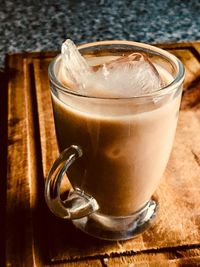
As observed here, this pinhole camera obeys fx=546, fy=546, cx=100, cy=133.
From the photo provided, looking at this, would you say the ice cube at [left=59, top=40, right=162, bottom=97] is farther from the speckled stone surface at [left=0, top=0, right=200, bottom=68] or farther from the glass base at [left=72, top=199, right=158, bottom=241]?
the speckled stone surface at [left=0, top=0, right=200, bottom=68]

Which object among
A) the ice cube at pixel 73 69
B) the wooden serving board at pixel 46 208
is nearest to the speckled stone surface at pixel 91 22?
the wooden serving board at pixel 46 208

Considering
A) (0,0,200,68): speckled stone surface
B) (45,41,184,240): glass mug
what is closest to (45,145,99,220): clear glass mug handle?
(45,41,184,240): glass mug

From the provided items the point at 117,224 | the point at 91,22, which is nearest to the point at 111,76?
the point at 117,224

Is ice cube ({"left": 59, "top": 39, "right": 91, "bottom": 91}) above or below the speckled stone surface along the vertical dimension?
above

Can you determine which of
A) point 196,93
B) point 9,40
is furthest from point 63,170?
point 9,40

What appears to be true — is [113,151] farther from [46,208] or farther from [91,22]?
[91,22]

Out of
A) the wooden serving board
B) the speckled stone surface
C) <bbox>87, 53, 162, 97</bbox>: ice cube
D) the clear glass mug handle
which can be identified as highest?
<bbox>87, 53, 162, 97</bbox>: ice cube

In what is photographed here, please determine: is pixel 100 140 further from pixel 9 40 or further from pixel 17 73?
pixel 9 40
